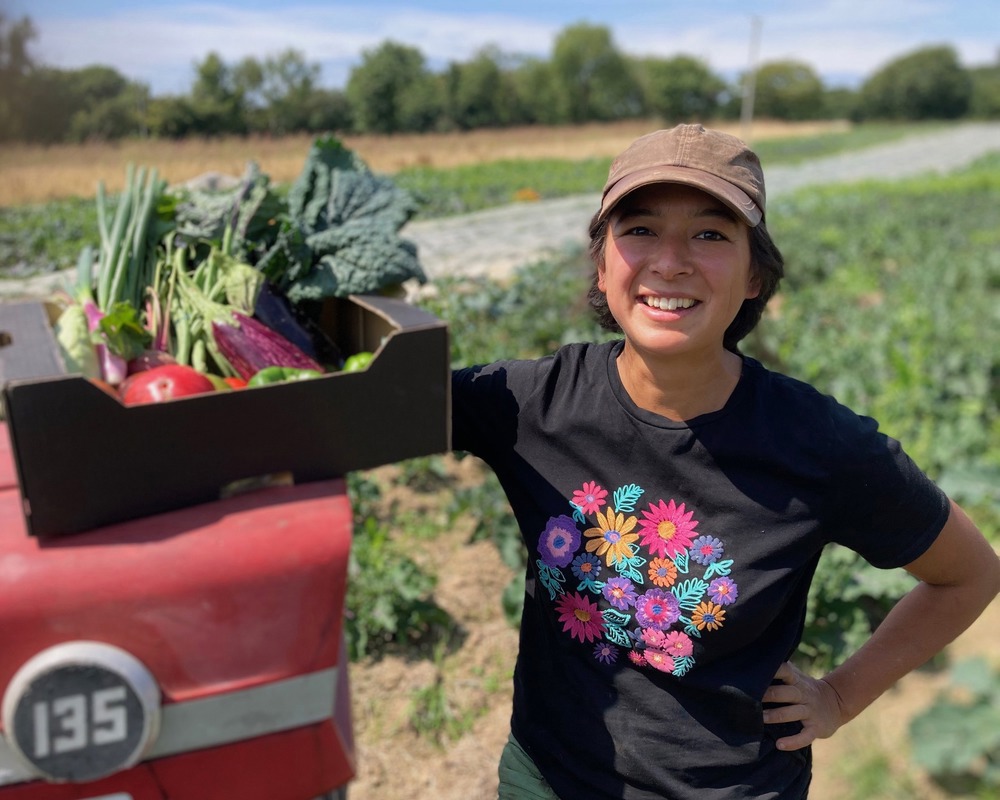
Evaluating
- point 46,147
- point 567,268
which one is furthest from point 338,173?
point 567,268

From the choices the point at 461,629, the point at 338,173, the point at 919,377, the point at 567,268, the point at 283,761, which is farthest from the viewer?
the point at 567,268

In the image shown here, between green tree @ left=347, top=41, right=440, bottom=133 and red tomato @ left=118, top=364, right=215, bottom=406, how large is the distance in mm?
2594

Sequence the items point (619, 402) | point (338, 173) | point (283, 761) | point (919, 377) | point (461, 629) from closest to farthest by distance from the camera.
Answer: point (283, 761), point (619, 402), point (338, 173), point (461, 629), point (919, 377)

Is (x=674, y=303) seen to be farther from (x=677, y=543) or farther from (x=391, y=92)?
(x=391, y=92)

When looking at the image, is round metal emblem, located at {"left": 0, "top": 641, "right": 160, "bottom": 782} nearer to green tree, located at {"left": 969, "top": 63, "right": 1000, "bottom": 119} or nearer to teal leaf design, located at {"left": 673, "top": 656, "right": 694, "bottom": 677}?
teal leaf design, located at {"left": 673, "top": 656, "right": 694, "bottom": 677}

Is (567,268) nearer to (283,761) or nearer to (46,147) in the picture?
(46,147)

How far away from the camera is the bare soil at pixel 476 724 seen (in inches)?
112

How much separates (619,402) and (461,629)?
2.37 m

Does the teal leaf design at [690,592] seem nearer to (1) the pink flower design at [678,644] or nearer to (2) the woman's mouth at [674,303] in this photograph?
(1) the pink flower design at [678,644]

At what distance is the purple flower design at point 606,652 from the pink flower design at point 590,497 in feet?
0.81

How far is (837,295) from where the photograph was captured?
9.15 m

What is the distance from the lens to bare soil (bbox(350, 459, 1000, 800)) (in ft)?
9.30

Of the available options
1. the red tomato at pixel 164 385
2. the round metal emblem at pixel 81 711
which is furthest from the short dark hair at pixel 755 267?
the round metal emblem at pixel 81 711

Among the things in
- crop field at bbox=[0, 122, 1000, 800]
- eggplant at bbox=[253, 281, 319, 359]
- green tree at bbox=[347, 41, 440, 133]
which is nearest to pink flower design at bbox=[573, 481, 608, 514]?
eggplant at bbox=[253, 281, 319, 359]
